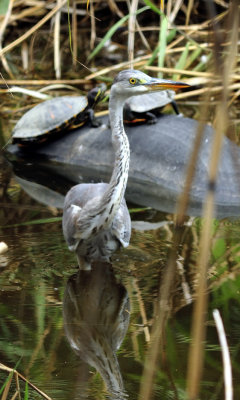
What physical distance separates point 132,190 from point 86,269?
5.11ft

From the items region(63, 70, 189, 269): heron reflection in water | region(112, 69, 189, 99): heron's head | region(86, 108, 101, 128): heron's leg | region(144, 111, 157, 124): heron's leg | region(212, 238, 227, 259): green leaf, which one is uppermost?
region(112, 69, 189, 99): heron's head

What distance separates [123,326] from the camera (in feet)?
9.68

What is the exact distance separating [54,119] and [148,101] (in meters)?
0.85

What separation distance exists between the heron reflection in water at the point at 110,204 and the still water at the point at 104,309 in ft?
0.52

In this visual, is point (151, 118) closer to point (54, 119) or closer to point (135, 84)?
point (54, 119)

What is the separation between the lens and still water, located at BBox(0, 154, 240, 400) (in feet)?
8.06

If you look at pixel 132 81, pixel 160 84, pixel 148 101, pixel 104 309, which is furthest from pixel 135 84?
pixel 148 101

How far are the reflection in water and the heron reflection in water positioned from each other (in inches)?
5.6

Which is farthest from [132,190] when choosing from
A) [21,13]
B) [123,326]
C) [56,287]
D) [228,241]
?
[21,13]

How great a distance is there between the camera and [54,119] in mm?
5738

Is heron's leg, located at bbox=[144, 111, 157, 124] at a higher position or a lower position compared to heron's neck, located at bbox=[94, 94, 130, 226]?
lower

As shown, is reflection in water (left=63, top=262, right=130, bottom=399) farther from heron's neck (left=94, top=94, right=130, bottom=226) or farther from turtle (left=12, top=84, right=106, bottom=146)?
turtle (left=12, top=84, right=106, bottom=146)

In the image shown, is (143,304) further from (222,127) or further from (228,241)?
(222,127)

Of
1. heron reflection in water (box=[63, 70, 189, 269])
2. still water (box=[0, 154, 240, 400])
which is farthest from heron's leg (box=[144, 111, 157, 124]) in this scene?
heron reflection in water (box=[63, 70, 189, 269])
